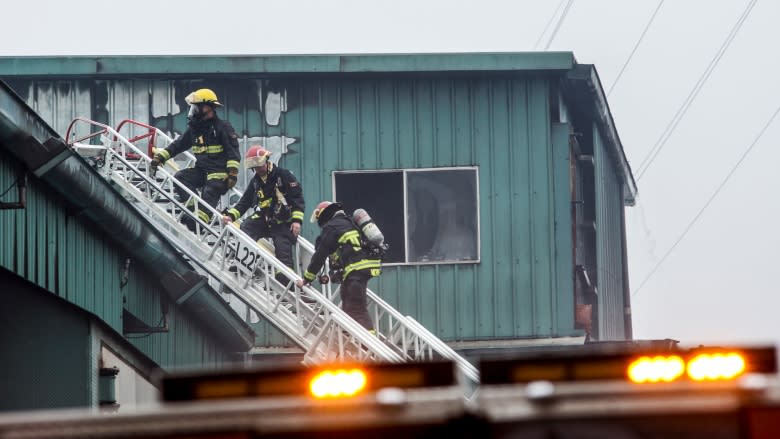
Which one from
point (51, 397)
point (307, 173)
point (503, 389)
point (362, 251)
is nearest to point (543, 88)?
point (307, 173)

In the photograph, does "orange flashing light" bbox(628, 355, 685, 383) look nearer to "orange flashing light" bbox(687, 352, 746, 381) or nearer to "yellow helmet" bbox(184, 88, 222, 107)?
"orange flashing light" bbox(687, 352, 746, 381)

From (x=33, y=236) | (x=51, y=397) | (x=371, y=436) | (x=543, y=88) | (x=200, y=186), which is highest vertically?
(x=543, y=88)

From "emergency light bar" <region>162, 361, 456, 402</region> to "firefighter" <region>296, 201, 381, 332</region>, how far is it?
1306cm

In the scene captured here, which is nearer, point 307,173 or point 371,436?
point 371,436

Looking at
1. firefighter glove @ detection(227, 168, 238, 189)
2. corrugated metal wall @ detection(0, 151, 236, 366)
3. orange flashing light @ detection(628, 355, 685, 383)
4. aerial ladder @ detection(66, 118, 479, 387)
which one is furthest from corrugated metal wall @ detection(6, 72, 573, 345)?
orange flashing light @ detection(628, 355, 685, 383)

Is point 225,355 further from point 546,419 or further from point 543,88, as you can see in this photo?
point 546,419

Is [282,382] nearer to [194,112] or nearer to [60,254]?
[60,254]

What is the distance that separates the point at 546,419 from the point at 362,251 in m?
13.7

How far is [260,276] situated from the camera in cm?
1814

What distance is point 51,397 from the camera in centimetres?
1538

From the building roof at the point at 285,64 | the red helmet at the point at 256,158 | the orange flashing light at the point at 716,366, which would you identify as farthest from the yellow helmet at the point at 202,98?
the orange flashing light at the point at 716,366

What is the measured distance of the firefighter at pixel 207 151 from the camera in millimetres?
18609

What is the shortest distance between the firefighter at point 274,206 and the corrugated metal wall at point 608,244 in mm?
8356

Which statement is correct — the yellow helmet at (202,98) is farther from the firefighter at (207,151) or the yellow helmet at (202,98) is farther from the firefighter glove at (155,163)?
the firefighter glove at (155,163)
